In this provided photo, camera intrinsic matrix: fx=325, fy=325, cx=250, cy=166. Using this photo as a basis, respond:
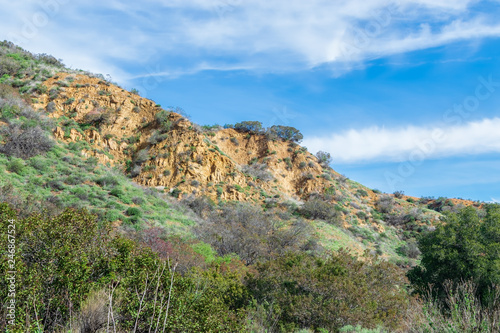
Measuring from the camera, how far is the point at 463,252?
14109 mm

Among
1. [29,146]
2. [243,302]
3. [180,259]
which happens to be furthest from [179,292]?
[29,146]

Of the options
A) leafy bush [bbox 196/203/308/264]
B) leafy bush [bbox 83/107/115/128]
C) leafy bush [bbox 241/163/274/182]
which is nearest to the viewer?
leafy bush [bbox 196/203/308/264]

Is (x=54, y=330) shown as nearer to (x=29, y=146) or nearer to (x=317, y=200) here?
(x=29, y=146)

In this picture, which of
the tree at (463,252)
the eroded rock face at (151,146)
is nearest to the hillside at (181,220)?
the eroded rock face at (151,146)

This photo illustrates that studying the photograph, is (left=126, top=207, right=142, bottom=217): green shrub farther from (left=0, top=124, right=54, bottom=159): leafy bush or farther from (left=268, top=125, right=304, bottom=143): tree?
(left=268, top=125, right=304, bottom=143): tree

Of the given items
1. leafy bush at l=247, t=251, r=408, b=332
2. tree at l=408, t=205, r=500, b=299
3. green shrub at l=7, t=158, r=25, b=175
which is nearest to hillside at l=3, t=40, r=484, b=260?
green shrub at l=7, t=158, r=25, b=175

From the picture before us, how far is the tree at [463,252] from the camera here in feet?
43.5

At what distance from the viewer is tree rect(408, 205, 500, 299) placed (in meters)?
13.3

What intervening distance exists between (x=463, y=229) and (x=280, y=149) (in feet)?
96.1

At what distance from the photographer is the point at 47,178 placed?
19.7m

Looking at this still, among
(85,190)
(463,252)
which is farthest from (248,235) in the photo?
(463,252)

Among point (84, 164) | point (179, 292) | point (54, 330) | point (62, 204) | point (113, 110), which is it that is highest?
point (113, 110)

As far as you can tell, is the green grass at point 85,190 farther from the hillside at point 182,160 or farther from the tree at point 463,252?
the tree at point 463,252

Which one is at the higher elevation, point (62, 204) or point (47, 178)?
point (47, 178)
